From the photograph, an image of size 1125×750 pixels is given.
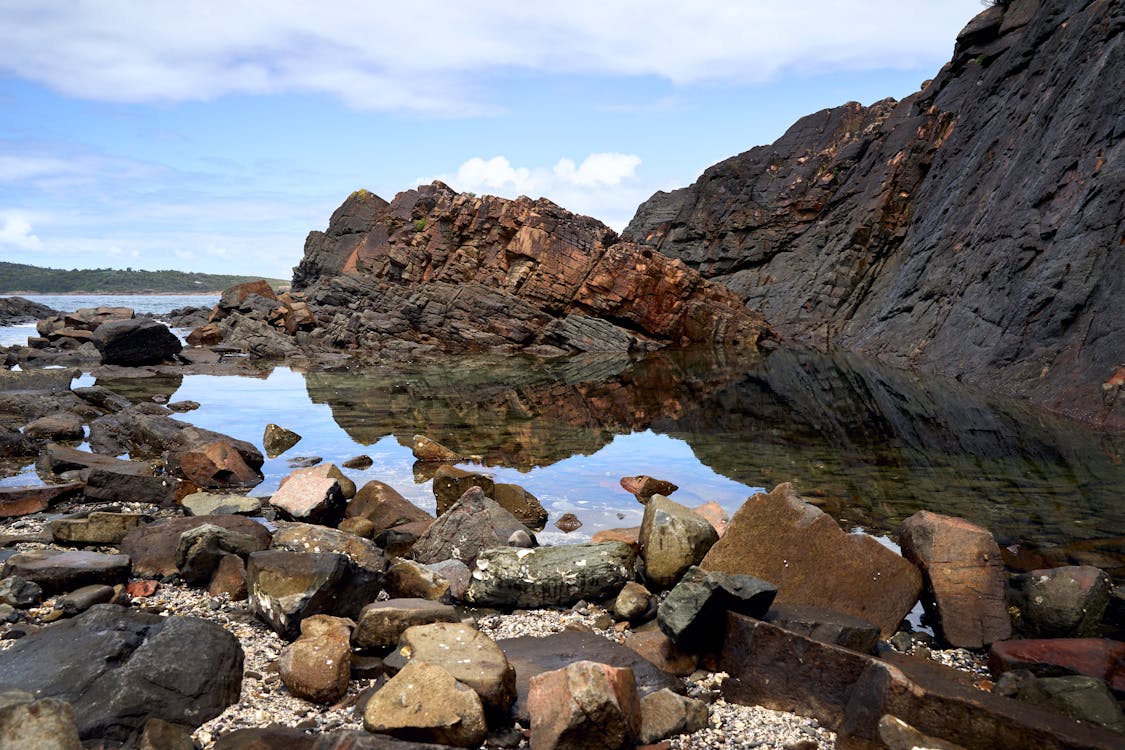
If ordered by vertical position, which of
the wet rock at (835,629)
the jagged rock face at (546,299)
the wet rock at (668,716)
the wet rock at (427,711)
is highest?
the jagged rock face at (546,299)

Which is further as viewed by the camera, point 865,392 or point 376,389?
point 376,389

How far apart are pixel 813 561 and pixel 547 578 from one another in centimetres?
264

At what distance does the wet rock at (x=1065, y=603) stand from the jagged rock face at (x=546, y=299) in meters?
40.4

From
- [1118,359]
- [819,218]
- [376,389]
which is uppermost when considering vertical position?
[819,218]

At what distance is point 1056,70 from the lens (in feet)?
102

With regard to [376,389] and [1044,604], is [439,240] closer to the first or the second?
[376,389]

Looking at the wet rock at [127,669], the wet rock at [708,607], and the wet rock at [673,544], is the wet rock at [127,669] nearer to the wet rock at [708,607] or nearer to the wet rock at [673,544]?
the wet rock at [708,607]

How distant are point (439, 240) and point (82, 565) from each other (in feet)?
168

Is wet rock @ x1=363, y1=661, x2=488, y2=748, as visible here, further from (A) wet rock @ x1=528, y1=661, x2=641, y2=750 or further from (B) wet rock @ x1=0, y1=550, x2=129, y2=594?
(B) wet rock @ x1=0, y1=550, x2=129, y2=594

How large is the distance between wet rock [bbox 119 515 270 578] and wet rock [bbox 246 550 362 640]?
1.66 metres

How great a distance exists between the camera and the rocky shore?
195 inches

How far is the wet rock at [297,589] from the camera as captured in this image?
264 inches

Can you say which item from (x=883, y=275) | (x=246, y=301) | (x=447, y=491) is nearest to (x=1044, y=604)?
(x=447, y=491)

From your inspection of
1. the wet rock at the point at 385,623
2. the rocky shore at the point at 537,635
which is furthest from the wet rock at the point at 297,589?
the wet rock at the point at 385,623
